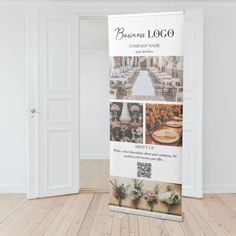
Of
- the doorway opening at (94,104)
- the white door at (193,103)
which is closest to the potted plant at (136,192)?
the white door at (193,103)

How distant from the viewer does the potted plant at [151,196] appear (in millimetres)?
3459

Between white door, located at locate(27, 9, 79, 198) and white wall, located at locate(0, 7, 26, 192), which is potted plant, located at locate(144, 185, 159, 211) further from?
white wall, located at locate(0, 7, 26, 192)

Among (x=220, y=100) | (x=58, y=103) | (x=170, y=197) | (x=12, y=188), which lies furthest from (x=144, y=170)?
(x=12, y=188)

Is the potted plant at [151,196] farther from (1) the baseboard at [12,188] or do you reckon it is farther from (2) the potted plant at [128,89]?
(1) the baseboard at [12,188]

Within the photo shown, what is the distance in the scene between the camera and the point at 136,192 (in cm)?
355

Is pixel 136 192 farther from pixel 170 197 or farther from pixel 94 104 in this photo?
pixel 94 104

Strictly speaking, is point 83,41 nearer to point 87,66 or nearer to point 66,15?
point 87,66

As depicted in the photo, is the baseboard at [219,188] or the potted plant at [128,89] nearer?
the potted plant at [128,89]

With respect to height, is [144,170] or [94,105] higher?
[94,105]

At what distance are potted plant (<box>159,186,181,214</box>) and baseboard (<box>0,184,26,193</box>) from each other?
84.7 inches

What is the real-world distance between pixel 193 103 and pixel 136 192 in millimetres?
1568

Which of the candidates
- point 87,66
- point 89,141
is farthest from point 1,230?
A: point 87,66

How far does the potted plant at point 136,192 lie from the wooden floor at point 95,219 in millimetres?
218

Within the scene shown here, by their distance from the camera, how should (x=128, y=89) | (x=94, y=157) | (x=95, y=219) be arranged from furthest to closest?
(x=94, y=157), (x=95, y=219), (x=128, y=89)
